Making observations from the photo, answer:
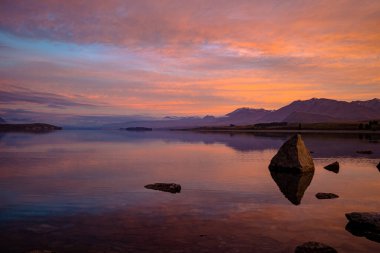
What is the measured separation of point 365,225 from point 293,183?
13.8 m

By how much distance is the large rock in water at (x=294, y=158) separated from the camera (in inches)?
1462

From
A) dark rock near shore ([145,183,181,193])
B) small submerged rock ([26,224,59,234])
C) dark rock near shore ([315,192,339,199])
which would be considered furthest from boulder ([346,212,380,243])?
small submerged rock ([26,224,59,234])

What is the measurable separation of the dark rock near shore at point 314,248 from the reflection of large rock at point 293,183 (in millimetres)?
9300

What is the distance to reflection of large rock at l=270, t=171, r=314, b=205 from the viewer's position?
26.1 m

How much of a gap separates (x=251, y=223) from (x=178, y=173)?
1999 centimetres

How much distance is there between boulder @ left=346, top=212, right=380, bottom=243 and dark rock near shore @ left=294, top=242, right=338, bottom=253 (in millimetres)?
3010

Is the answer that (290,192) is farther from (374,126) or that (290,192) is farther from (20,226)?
(374,126)

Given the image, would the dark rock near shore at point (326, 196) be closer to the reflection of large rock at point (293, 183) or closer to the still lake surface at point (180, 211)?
the still lake surface at point (180, 211)

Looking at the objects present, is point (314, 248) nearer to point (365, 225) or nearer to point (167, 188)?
point (365, 225)

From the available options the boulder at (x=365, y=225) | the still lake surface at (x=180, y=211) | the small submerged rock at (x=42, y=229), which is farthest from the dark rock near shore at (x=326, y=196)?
the small submerged rock at (x=42, y=229)

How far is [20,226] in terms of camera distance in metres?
17.8

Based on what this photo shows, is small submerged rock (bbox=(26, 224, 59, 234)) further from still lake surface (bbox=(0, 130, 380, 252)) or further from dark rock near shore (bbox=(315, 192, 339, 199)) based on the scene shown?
dark rock near shore (bbox=(315, 192, 339, 199))

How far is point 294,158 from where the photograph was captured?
1484 inches

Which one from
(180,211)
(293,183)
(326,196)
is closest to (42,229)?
(180,211)
